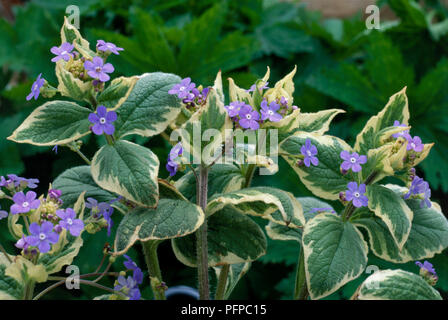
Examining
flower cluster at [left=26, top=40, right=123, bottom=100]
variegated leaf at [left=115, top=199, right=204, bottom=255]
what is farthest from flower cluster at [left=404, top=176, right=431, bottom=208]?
flower cluster at [left=26, top=40, right=123, bottom=100]

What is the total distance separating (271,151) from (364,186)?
0.10 m

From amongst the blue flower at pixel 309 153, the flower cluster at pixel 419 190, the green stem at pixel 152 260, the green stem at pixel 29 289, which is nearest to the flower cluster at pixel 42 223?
the green stem at pixel 29 289

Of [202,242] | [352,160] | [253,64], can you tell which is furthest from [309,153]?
[253,64]

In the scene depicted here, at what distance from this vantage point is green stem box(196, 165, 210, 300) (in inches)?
21.1

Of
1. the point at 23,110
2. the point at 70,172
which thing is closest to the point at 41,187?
the point at 23,110

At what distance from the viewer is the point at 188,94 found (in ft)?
1.74

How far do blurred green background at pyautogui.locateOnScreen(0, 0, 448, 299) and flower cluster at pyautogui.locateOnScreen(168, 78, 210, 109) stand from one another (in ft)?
1.53

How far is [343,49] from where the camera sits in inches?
58.7

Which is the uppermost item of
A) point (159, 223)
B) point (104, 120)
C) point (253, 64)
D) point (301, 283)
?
point (253, 64)

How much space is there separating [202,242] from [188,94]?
0.53 ft

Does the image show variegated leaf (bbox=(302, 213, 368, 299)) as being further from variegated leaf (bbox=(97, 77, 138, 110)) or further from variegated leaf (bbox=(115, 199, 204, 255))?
variegated leaf (bbox=(97, 77, 138, 110))

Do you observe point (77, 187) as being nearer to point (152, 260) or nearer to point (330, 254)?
point (152, 260)

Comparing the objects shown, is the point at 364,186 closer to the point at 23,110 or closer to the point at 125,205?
the point at 125,205

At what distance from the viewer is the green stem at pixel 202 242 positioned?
54cm
